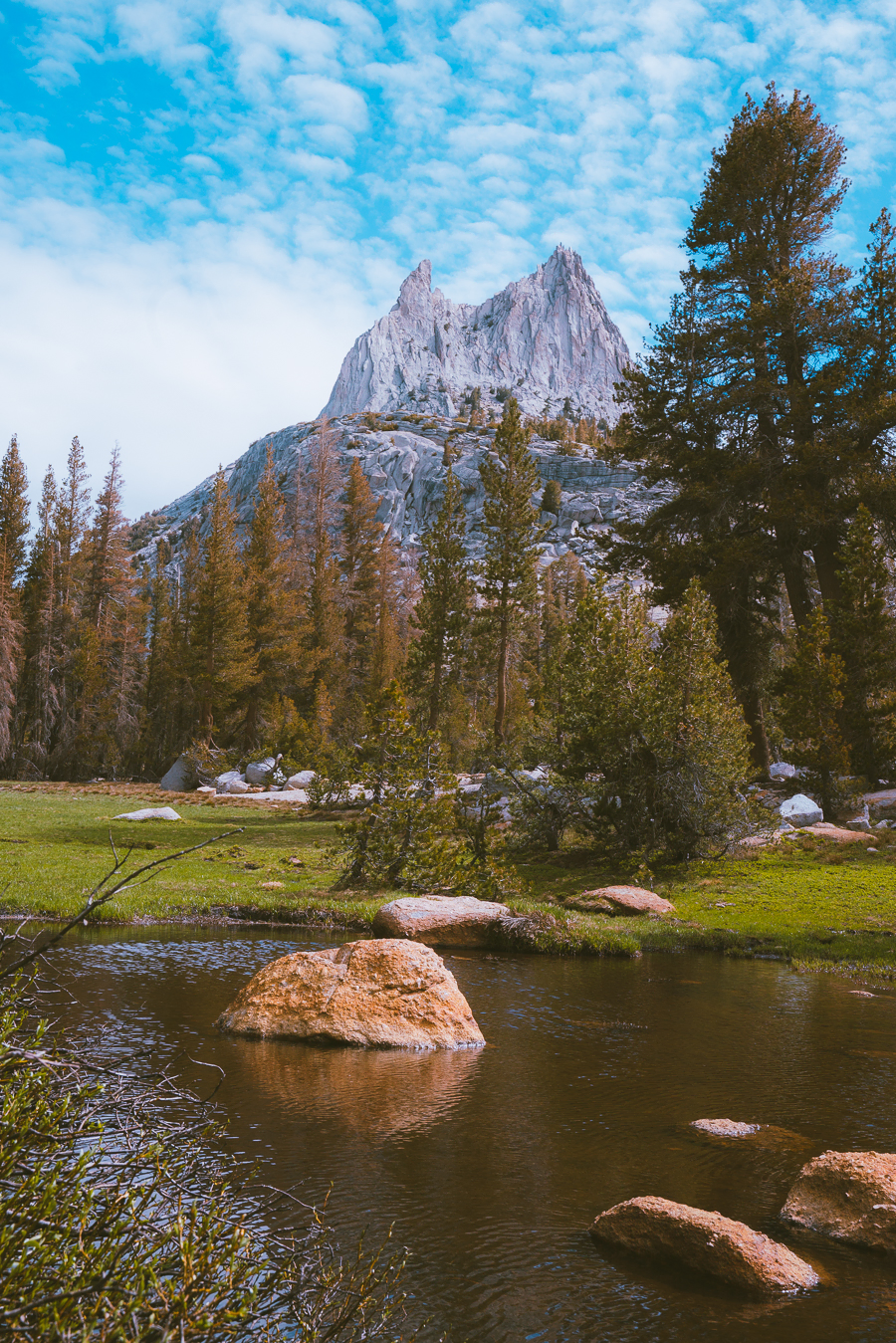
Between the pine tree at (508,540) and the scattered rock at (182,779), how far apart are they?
1935cm

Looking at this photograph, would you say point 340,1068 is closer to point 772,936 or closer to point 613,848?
point 772,936

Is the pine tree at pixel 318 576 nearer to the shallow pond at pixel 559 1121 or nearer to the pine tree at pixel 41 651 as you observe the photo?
the pine tree at pixel 41 651

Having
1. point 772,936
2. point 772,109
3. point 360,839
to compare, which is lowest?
point 772,936

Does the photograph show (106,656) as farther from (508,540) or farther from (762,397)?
(762,397)

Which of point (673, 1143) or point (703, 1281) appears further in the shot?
point (673, 1143)

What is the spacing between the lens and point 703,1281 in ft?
15.6

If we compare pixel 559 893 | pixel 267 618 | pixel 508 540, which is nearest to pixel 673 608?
pixel 559 893

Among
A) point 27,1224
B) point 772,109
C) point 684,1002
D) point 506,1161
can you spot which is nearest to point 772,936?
point 684,1002

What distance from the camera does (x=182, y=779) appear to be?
49.0m

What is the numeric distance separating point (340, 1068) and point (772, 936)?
33.3 feet

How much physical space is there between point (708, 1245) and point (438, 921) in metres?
9.76

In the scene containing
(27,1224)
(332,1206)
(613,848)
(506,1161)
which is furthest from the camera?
(613,848)

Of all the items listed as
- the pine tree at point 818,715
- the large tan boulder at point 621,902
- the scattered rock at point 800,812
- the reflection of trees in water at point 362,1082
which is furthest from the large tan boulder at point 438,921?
the pine tree at point 818,715

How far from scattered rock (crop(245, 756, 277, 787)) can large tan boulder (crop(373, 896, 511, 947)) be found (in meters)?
33.6
